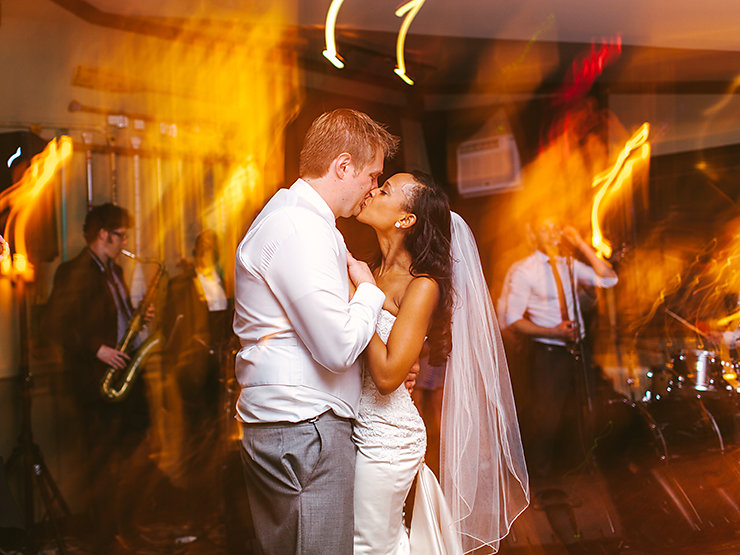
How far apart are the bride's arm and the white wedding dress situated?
13 centimetres

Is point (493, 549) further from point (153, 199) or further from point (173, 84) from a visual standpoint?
point (173, 84)

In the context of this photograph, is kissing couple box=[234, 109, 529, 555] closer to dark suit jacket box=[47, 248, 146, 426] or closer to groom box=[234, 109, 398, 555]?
groom box=[234, 109, 398, 555]

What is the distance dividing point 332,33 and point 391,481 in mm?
2944

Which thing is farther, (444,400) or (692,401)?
(692,401)

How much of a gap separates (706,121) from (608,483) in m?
3.71

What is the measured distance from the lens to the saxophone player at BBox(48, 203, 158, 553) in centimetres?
428

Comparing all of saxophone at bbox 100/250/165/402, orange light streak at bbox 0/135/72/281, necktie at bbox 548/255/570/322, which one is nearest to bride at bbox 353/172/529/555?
necktie at bbox 548/255/570/322

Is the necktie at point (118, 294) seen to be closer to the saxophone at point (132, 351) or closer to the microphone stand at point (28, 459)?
the saxophone at point (132, 351)

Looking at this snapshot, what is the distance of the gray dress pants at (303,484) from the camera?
1.78 metres

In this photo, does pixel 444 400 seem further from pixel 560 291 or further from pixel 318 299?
pixel 560 291

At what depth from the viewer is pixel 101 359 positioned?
4266 mm

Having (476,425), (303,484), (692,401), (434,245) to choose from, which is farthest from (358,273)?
(692,401)

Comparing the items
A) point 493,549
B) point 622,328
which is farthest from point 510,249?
point 493,549

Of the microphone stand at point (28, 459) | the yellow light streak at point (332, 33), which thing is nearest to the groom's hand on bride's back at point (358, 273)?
the yellow light streak at point (332, 33)
